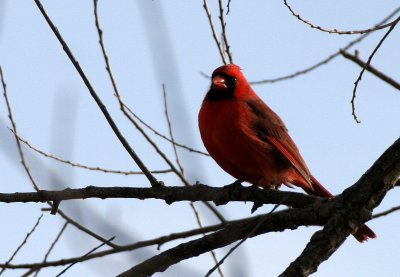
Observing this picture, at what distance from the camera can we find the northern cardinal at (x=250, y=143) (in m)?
4.53

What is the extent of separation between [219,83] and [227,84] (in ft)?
0.45

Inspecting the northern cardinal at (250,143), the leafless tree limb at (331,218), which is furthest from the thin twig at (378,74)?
the northern cardinal at (250,143)

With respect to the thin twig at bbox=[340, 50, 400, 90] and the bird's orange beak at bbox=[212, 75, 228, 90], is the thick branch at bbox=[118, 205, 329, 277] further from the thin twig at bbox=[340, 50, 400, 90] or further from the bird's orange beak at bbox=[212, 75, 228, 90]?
the bird's orange beak at bbox=[212, 75, 228, 90]

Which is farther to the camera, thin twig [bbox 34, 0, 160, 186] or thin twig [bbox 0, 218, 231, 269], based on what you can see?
thin twig [bbox 34, 0, 160, 186]

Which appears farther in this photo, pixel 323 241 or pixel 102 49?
pixel 102 49

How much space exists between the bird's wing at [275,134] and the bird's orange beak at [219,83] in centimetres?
25

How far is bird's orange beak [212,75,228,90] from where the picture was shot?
5176mm

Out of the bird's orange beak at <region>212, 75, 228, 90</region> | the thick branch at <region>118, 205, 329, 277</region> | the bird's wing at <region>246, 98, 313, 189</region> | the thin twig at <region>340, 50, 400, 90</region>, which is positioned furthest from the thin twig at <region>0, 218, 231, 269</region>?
the bird's orange beak at <region>212, 75, 228, 90</region>

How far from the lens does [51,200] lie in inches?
128

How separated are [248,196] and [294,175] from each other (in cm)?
121

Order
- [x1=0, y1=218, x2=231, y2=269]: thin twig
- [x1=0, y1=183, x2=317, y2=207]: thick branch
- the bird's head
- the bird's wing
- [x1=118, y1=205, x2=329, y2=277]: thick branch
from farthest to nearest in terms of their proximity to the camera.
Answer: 1. the bird's head
2. the bird's wing
3. [x1=0, y1=183, x2=317, y2=207]: thick branch
4. [x1=118, y1=205, x2=329, y2=277]: thick branch
5. [x1=0, y1=218, x2=231, y2=269]: thin twig

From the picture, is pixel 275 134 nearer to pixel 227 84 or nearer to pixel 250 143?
pixel 250 143

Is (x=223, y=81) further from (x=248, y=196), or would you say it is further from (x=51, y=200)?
(x=51, y=200)

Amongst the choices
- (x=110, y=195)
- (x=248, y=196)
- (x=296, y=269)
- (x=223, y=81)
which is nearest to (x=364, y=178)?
(x=296, y=269)
